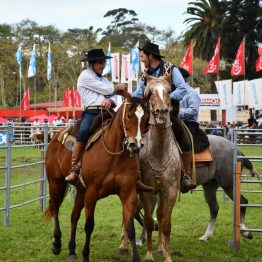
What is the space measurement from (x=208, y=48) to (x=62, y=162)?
172 feet

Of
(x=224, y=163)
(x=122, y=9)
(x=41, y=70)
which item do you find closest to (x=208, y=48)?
(x=41, y=70)

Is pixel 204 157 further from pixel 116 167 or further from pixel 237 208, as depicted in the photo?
pixel 116 167

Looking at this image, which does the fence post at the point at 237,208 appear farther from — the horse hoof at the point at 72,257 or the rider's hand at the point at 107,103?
the horse hoof at the point at 72,257

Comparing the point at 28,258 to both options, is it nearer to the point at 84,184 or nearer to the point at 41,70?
the point at 84,184

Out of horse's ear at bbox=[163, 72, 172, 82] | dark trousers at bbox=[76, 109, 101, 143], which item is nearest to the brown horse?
dark trousers at bbox=[76, 109, 101, 143]

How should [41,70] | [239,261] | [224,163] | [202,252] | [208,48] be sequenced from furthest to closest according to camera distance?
1. [41,70]
2. [208,48]
3. [224,163]
4. [202,252]
5. [239,261]

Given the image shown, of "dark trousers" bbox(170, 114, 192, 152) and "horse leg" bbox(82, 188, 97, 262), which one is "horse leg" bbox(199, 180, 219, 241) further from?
"horse leg" bbox(82, 188, 97, 262)

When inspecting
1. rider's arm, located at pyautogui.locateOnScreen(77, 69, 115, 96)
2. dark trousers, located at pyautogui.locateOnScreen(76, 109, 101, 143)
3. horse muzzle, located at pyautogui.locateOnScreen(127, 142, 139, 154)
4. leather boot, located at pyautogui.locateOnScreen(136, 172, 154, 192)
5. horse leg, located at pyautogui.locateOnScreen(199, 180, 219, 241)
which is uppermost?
rider's arm, located at pyautogui.locateOnScreen(77, 69, 115, 96)

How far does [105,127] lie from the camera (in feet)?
26.5

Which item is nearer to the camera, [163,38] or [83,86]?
[83,86]

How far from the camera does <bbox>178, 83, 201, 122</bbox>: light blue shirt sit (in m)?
9.49

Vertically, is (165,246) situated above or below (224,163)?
below

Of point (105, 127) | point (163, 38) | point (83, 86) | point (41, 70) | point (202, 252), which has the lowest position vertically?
point (202, 252)

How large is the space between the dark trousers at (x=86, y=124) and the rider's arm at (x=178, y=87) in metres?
1.13
